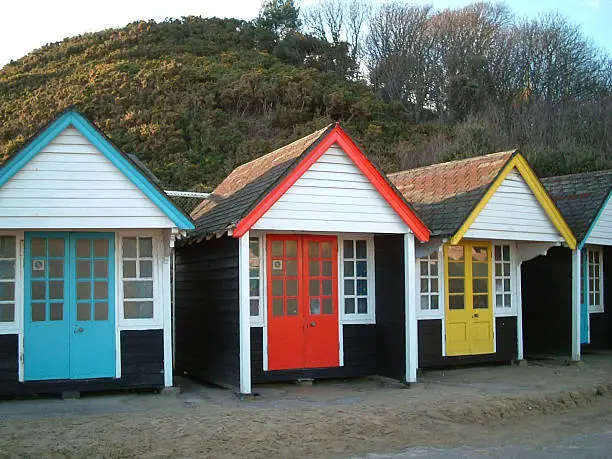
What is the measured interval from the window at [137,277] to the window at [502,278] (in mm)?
6874

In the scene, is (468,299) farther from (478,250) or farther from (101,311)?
(101,311)

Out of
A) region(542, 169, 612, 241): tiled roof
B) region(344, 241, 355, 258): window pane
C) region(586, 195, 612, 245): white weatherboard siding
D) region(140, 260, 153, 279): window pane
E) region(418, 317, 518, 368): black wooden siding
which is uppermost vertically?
region(542, 169, 612, 241): tiled roof

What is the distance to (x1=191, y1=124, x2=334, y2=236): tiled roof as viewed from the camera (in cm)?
1106

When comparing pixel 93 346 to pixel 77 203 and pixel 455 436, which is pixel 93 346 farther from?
pixel 455 436

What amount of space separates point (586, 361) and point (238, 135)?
→ 27.3 m

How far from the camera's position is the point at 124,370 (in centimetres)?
1108

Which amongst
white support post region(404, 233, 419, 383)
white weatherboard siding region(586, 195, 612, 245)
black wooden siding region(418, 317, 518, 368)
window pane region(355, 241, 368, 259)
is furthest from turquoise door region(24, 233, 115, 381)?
white weatherboard siding region(586, 195, 612, 245)

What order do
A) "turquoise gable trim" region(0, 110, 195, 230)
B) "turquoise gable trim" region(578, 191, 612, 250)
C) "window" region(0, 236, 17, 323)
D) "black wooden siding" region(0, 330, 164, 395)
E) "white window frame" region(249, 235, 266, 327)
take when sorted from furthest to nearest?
"turquoise gable trim" region(578, 191, 612, 250) → "white window frame" region(249, 235, 266, 327) → "window" region(0, 236, 17, 323) → "black wooden siding" region(0, 330, 164, 395) → "turquoise gable trim" region(0, 110, 195, 230)

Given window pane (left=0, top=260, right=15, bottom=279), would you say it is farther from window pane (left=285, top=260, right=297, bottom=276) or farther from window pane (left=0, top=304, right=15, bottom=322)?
window pane (left=285, top=260, right=297, bottom=276)

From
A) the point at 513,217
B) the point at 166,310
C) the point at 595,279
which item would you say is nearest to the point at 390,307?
the point at 513,217

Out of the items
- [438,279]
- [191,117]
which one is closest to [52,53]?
[191,117]

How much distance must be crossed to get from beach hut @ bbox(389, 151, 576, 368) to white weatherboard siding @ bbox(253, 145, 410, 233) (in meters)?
1.51

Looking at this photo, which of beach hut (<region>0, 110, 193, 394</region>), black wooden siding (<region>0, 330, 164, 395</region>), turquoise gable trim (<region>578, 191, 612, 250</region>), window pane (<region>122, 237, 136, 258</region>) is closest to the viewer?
beach hut (<region>0, 110, 193, 394</region>)

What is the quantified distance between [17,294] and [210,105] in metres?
33.3
